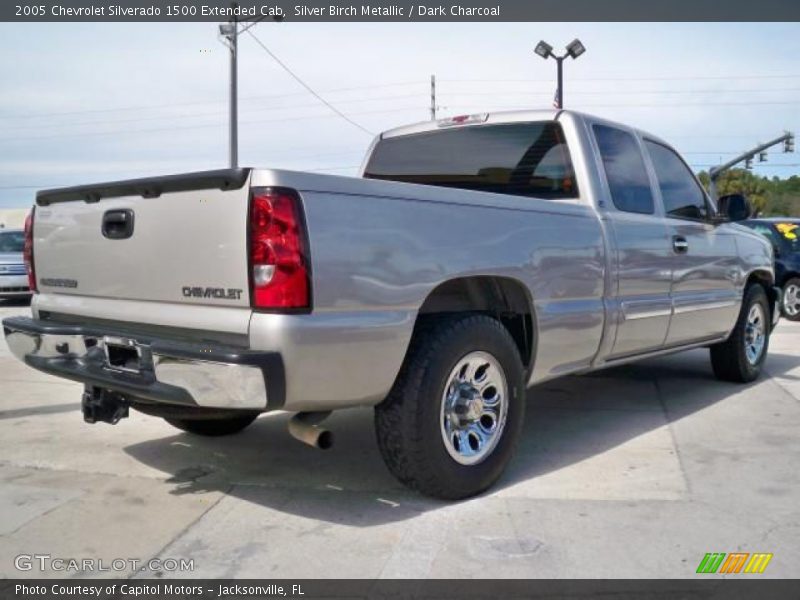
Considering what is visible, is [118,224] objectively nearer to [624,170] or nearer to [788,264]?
[624,170]

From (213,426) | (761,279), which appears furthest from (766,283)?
(213,426)

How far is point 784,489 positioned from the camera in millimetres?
3945

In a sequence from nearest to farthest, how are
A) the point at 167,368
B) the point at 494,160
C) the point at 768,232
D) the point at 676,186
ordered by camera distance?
1. the point at 167,368
2. the point at 494,160
3. the point at 676,186
4. the point at 768,232

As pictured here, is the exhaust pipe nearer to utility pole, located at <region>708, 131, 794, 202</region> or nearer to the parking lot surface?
the parking lot surface

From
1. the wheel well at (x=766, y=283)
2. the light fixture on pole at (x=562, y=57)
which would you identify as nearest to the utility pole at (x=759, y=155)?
the light fixture on pole at (x=562, y=57)

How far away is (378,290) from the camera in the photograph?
3225mm

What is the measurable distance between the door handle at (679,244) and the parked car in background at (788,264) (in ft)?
24.3

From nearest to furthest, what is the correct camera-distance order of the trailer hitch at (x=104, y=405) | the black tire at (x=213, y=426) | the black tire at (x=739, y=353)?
the trailer hitch at (x=104, y=405) < the black tire at (x=213, y=426) < the black tire at (x=739, y=353)

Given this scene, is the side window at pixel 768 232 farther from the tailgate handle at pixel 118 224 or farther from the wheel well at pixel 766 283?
the tailgate handle at pixel 118 224

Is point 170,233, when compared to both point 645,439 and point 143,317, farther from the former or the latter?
point 645,439

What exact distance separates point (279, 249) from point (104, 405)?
1340mm

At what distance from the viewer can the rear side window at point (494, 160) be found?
4.80 meters

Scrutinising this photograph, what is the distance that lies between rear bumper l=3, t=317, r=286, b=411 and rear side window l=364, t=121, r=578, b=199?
8.17 ft
